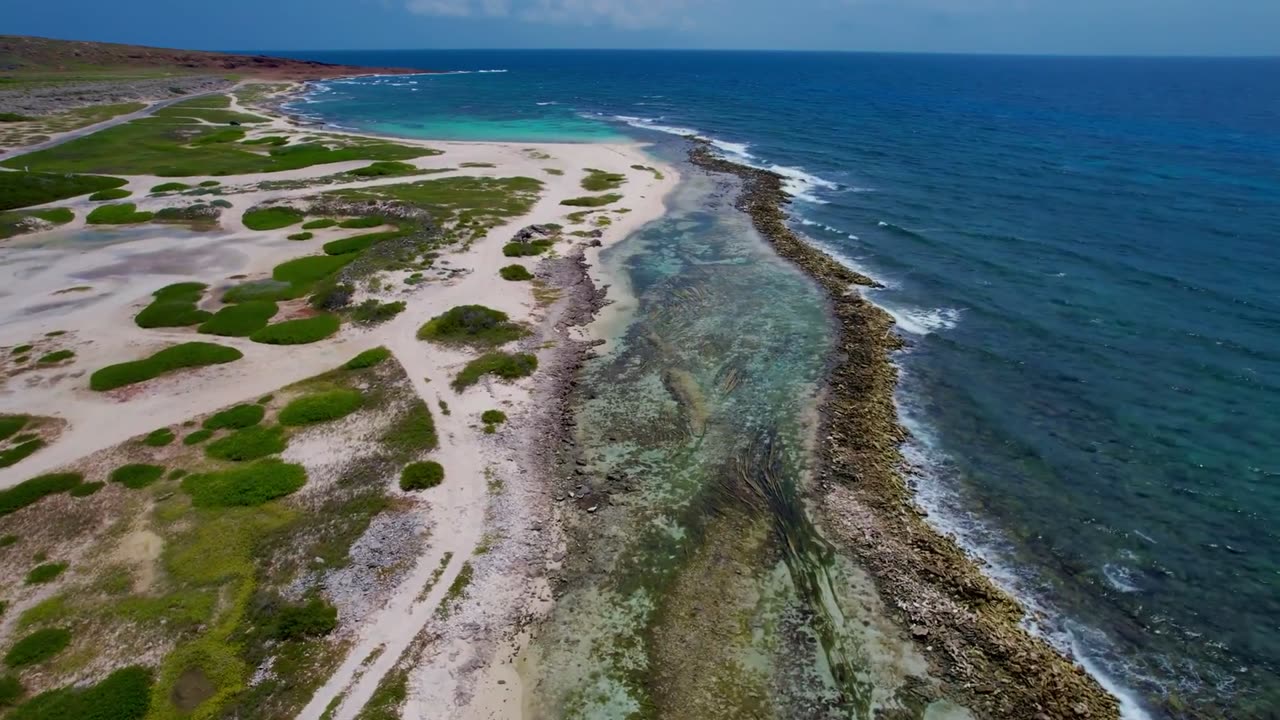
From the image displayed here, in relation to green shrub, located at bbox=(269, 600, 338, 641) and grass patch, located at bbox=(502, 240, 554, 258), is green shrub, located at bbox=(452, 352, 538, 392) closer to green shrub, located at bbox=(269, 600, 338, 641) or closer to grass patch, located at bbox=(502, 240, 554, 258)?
green shrub, located at bbox=(269, 600, 338, 641)

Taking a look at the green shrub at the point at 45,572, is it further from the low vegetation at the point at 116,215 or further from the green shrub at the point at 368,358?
the low vegetation at the point at 116,215

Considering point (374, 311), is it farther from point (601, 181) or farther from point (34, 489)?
point (601, 181)

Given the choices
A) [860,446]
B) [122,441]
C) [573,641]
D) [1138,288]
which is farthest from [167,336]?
[1138,288]

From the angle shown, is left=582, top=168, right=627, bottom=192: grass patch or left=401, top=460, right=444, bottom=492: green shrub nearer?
left=401, top=460, right=444, bottom=492: green shrub

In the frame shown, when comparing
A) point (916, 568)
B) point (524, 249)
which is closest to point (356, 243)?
point (524, 249)

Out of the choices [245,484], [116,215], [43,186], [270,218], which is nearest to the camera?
[245,484]

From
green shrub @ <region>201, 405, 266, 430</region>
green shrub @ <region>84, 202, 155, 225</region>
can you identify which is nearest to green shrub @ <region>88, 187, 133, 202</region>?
green shrub @ <region>84, 202, 155, 225</region>
